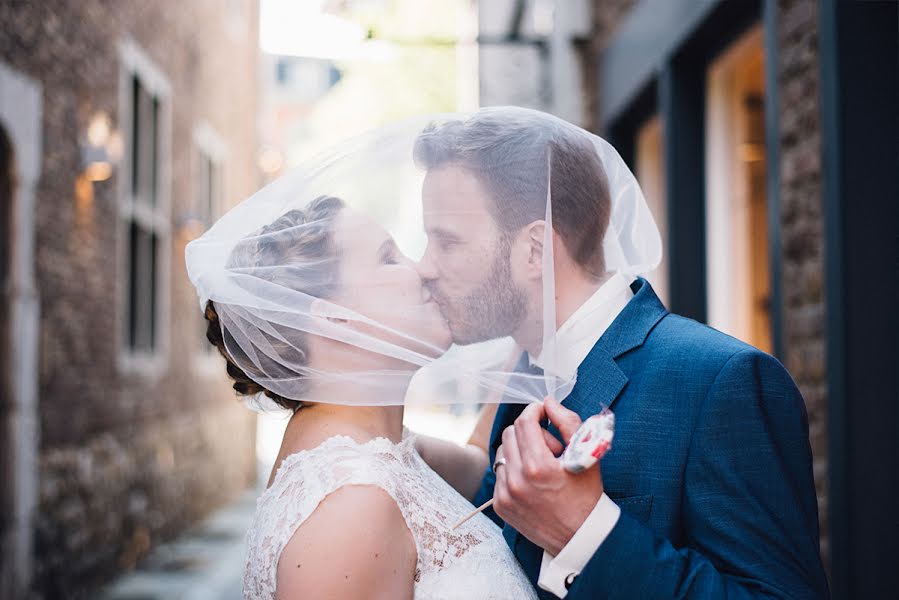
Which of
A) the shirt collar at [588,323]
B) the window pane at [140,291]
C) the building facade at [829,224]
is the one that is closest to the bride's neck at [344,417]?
the shirt collar at [588,323]

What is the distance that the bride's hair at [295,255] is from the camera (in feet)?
6.72

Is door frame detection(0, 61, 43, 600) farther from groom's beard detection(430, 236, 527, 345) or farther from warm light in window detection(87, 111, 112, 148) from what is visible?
groom's beard detection(430, 236, 527, 345)

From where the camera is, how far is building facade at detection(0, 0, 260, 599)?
18.6 feet

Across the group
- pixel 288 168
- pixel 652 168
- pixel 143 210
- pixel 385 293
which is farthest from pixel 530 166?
pixel 143 210

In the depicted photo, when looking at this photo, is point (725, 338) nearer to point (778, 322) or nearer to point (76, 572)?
point (778, 322)

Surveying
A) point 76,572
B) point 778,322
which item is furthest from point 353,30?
point 76,572

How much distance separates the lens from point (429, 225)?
80.7 inches

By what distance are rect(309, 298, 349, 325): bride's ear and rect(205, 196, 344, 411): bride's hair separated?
0.08 ft

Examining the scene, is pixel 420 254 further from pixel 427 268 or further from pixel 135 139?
pixel 135 139

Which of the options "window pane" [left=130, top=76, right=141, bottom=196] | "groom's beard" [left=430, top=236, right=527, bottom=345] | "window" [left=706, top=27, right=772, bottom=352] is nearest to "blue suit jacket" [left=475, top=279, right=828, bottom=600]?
"groom's beard" [left=430, top=236, right=527, bottom=345]

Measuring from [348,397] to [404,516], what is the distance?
0.28 meters

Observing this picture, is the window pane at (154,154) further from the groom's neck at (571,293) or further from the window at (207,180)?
the groom's neck at (571,293)

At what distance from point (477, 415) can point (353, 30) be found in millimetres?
3789

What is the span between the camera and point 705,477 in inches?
67.3
